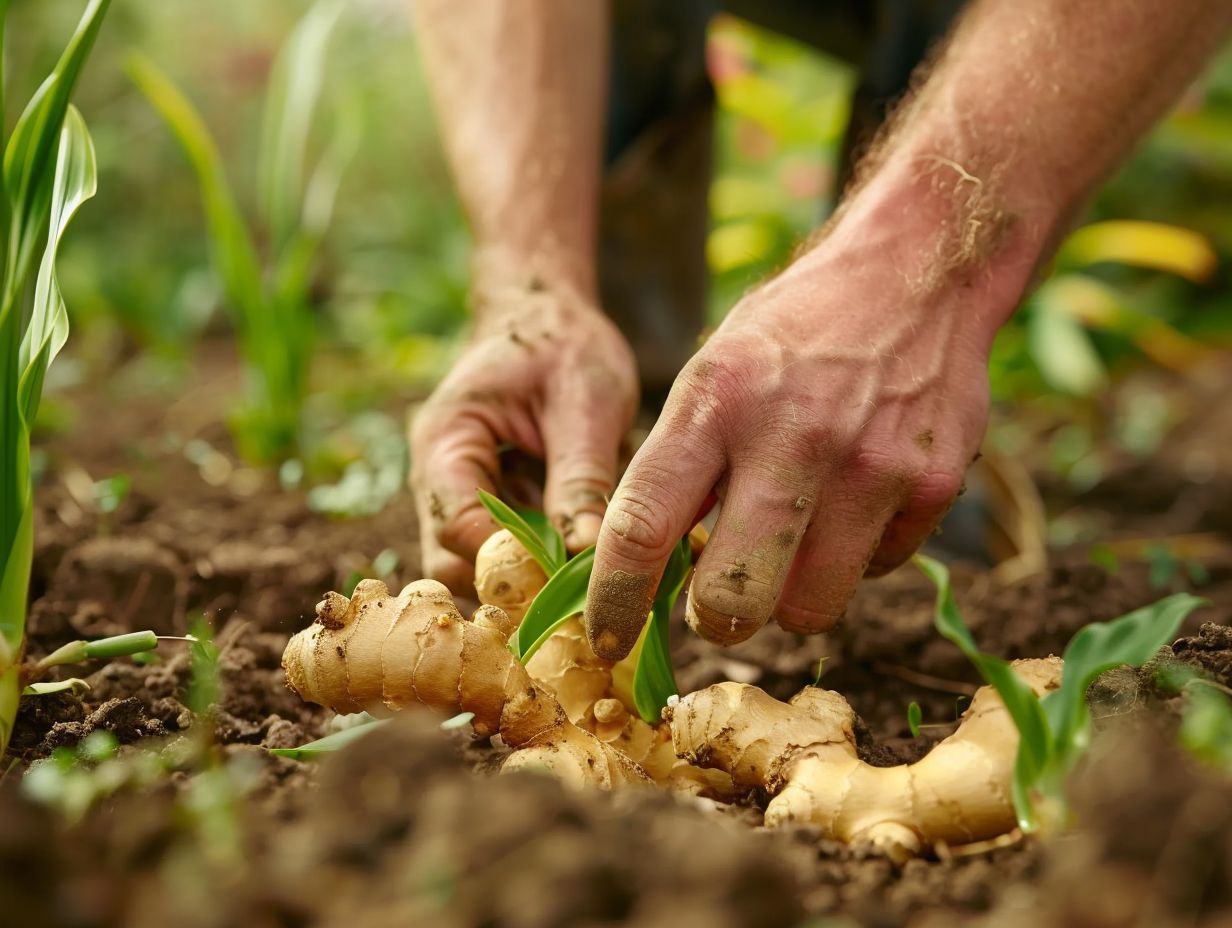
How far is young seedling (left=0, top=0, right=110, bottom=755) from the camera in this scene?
1106 millimetres

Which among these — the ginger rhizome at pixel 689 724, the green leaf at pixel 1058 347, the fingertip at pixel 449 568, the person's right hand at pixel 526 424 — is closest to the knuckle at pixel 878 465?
the ginger rhizome at pixel 689 724

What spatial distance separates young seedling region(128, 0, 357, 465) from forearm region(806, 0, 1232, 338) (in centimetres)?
151

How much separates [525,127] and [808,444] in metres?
0.99

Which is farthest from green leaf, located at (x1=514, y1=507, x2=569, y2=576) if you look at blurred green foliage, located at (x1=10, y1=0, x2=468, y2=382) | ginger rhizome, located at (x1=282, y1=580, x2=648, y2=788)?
blurred green foliage, located at (x1=10, y1=0, x2=468, y2=382)

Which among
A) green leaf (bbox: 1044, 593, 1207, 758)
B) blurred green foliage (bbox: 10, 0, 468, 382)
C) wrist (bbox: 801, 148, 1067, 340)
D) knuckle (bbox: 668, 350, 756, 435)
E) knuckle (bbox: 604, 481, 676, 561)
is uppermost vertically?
wrist (bbox: 801, 148, 1067, 340)

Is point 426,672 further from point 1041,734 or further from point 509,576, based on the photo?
point 1041,734

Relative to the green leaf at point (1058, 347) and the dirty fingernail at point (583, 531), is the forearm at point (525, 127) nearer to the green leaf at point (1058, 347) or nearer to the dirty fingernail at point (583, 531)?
the dirty fingernail at point (583, 531)

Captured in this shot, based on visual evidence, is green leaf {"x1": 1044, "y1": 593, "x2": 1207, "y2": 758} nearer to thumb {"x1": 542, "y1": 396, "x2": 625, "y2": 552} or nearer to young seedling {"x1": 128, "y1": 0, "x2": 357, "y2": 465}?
thumb {"x1": 542, "y1": 396, "x2": 625, "y2": 552}

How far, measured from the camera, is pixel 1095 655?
0.97 m

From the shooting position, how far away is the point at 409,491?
243 cm

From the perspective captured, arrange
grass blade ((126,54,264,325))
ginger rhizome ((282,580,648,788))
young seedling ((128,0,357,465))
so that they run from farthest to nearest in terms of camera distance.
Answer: young seedling ((128,0,357,465)), grass blade ((126,54,264,325)), ginger rhizome ((282,580,648,788))

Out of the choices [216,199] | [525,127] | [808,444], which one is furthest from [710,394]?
[216,199]

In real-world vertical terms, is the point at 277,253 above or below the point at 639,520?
below

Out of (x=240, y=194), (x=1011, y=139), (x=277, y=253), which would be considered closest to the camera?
(x=1011, y=139)
